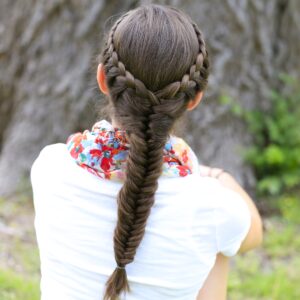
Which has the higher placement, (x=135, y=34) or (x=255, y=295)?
(x=135, y=34)

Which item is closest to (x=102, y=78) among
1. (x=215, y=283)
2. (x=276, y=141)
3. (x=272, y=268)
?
(x=215, y=283)

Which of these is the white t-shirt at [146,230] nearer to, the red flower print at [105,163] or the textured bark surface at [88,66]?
the red flower print at [105,163]

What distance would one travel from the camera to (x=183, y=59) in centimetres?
171

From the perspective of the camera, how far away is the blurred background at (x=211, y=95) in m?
3.94

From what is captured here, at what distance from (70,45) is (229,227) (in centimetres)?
260

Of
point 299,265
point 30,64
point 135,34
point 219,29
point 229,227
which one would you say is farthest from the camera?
point 30,64

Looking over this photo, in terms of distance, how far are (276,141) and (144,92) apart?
285 centimetres

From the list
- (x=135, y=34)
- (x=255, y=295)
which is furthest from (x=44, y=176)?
(x=255, y=295)

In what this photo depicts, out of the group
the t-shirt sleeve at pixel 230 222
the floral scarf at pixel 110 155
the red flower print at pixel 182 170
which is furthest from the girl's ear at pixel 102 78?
the t-shirt sleeve at pixel 230 222

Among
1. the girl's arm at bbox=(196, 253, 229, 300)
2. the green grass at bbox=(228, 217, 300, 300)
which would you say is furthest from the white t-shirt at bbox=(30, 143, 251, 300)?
the green grass at bbox=(228, 217, 300, 300)

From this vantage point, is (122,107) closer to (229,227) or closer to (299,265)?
(229,227)

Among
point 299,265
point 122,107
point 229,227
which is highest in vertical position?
point 122,107

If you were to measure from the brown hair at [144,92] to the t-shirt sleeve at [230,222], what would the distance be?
0.74 ft

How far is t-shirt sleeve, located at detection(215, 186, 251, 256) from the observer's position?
1802 mm
